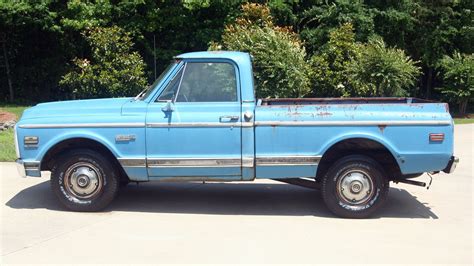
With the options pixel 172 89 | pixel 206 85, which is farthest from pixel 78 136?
pixel 206 85

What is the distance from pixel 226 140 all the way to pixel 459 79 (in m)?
16.7

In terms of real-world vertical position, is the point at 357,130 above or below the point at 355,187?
above

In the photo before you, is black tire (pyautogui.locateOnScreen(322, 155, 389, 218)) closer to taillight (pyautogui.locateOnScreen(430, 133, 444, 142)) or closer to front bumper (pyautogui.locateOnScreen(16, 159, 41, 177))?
taillight (pyautogui.locateOnScreen(430, 133, 444, 142))

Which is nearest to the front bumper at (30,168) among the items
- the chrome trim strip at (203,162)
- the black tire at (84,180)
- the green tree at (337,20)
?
the black tire at (84,180)

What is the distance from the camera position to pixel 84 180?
687 cm

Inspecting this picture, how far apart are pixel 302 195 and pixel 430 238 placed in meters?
2.41

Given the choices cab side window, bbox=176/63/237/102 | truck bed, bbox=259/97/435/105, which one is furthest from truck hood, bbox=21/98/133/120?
truck bed, bbox=259/97/435/105

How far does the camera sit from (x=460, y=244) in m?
5.86

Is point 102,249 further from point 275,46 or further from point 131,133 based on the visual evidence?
point 275,46

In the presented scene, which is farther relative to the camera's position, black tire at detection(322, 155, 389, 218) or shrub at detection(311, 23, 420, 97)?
shrub at detection(311, 23, 420, 97)

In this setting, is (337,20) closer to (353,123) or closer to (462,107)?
(462,107)

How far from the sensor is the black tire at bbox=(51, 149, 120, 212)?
6855 mm

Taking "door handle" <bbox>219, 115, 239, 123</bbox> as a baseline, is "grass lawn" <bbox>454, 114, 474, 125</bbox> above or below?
below

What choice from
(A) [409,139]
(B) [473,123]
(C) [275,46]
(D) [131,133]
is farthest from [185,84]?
(B) [473,123]
